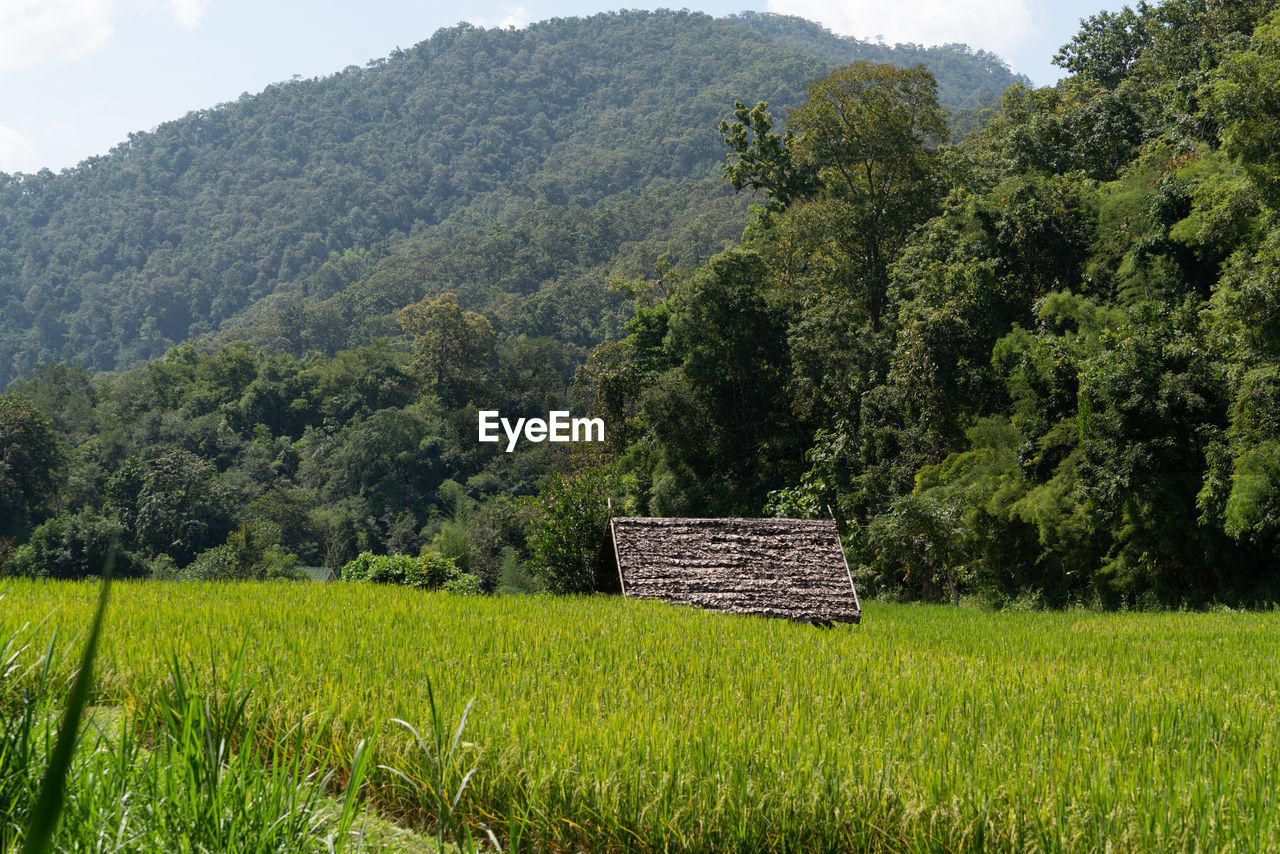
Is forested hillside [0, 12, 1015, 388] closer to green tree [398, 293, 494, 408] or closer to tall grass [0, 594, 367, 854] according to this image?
green tree [398, 293, 494, 408]

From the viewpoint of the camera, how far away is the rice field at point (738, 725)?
315 centimetres

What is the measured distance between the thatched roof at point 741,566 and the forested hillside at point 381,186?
52180 mm

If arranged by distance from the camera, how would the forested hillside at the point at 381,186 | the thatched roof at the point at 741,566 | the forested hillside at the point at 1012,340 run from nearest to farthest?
the thatched roof at the point at 741,566 → the forested hillside at the point at 1012,340 → the forested hillside at the point at 381,186

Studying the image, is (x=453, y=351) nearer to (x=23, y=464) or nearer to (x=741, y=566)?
(x=23, y=464)

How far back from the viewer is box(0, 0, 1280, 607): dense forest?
55.6 ft

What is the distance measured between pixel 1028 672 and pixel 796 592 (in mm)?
4207

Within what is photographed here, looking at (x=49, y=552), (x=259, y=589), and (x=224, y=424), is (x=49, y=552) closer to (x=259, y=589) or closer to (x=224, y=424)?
(x=224, y=424)

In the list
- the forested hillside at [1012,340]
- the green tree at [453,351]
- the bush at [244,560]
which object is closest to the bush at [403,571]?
the forested hillside at [1012,340]

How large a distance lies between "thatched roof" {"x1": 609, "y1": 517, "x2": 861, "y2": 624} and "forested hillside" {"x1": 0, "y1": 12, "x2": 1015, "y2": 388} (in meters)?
52.2

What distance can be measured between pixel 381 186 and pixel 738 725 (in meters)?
129

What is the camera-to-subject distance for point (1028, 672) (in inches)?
271

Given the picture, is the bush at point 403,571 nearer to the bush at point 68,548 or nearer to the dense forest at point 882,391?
the dense forest at point 882,391

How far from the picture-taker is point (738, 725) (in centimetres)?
414

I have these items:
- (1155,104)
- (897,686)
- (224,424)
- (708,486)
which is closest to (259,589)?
(897,686)
